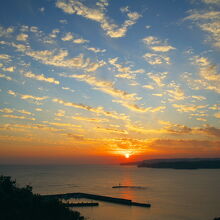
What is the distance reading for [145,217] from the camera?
230 feet

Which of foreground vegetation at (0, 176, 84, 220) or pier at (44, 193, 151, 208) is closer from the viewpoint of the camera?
foreground vegetation at (0, 176, 84, 220)

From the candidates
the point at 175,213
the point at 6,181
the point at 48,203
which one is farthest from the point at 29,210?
the point at 175,213

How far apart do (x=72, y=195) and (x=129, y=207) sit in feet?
97.9

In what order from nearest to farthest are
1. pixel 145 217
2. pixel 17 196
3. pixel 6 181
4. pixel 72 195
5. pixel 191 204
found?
pixel 17 196 < pixel 6 181 < pixel 145 217 < pixel 191 204 < pixel 72 195

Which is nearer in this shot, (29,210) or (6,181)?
(29,210)

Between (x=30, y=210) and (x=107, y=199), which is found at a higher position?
(x=30, y=210)

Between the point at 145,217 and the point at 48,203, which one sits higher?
the point at 48,203

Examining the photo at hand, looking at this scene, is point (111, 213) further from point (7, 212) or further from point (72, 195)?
point (7, 212)

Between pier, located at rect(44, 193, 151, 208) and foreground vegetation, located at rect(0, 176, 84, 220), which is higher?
foreground vegetation, located at rect(0, 176, 84, 220)

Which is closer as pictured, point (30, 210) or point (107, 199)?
point (30, 210)

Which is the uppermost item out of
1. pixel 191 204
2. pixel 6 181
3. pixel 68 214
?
pixel 6 181

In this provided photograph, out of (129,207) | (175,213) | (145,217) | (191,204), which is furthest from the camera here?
(191,204)

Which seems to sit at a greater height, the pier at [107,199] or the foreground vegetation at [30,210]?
the foreground vegetation at [30,210]

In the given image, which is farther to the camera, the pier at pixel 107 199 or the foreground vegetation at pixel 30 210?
the pier at pixel 107 199
